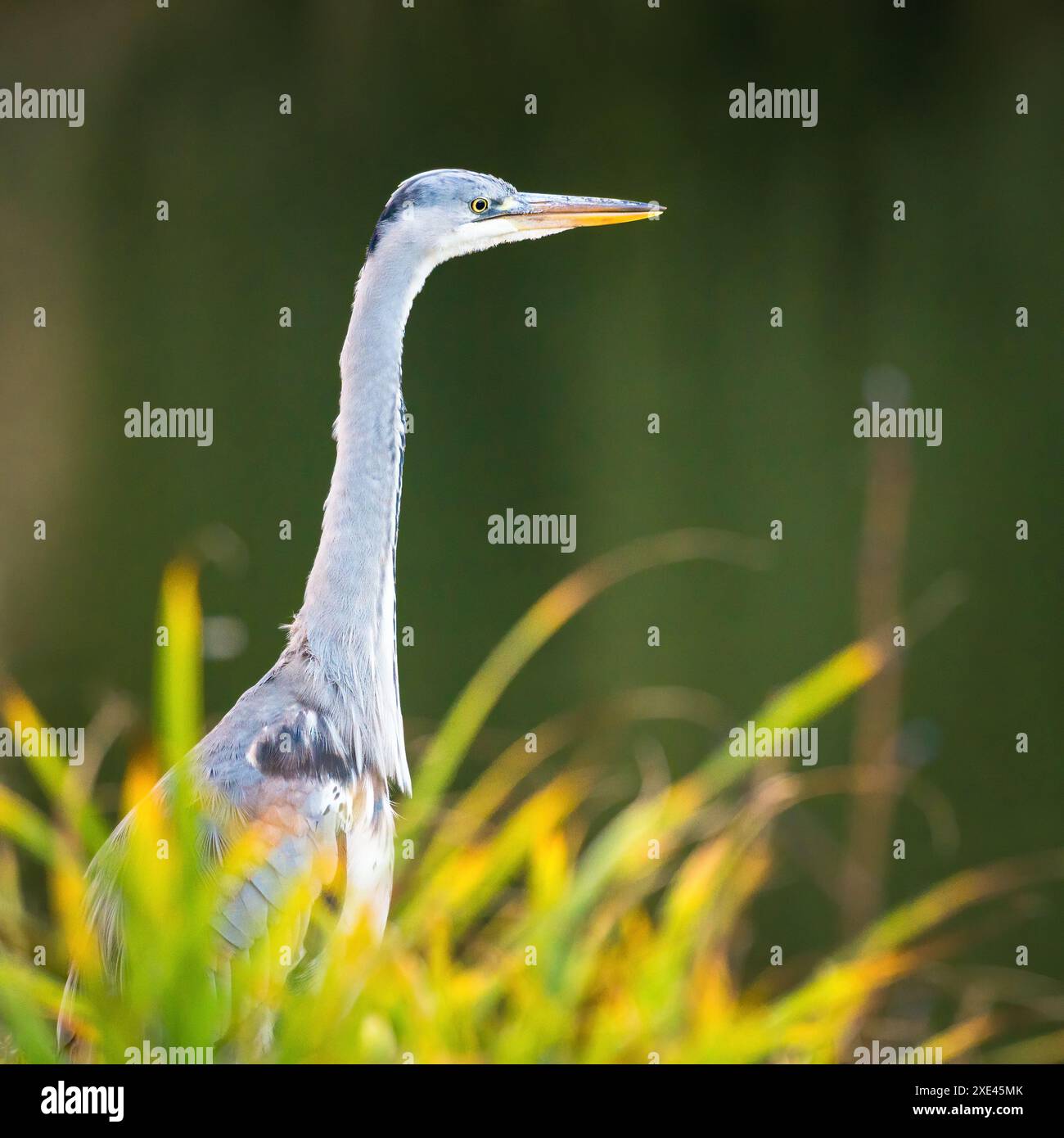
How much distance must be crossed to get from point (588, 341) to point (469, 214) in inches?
112

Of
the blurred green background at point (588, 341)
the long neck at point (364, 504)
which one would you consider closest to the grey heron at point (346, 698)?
the long neck at point (364, 504)

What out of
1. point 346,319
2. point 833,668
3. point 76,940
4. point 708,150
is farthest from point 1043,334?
point 76,940

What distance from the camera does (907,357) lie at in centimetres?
529

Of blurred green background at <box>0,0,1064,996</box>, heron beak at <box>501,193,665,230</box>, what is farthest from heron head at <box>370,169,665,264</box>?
blurred green background at <box>0,0,1064,996</box>

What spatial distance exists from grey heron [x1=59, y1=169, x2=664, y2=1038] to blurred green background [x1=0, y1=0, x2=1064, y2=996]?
2.17 m

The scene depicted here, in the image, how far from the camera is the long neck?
8.08 ft

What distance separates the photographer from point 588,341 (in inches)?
215

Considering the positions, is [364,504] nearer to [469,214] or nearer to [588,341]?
[469,214]

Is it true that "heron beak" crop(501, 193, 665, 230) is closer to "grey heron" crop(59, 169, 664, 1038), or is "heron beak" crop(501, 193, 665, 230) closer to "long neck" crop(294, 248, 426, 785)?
"grey heron" crop(59, 169, 664, 1038)

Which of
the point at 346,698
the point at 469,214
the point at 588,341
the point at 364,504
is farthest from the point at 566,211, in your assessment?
the point at 588,341

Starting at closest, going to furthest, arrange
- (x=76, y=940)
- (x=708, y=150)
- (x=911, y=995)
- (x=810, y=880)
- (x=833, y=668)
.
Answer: (x=76, y=940) < (x=833, y=668) < (x=911, y=995) < (x=810, y=880) < (x=708, y=150)
